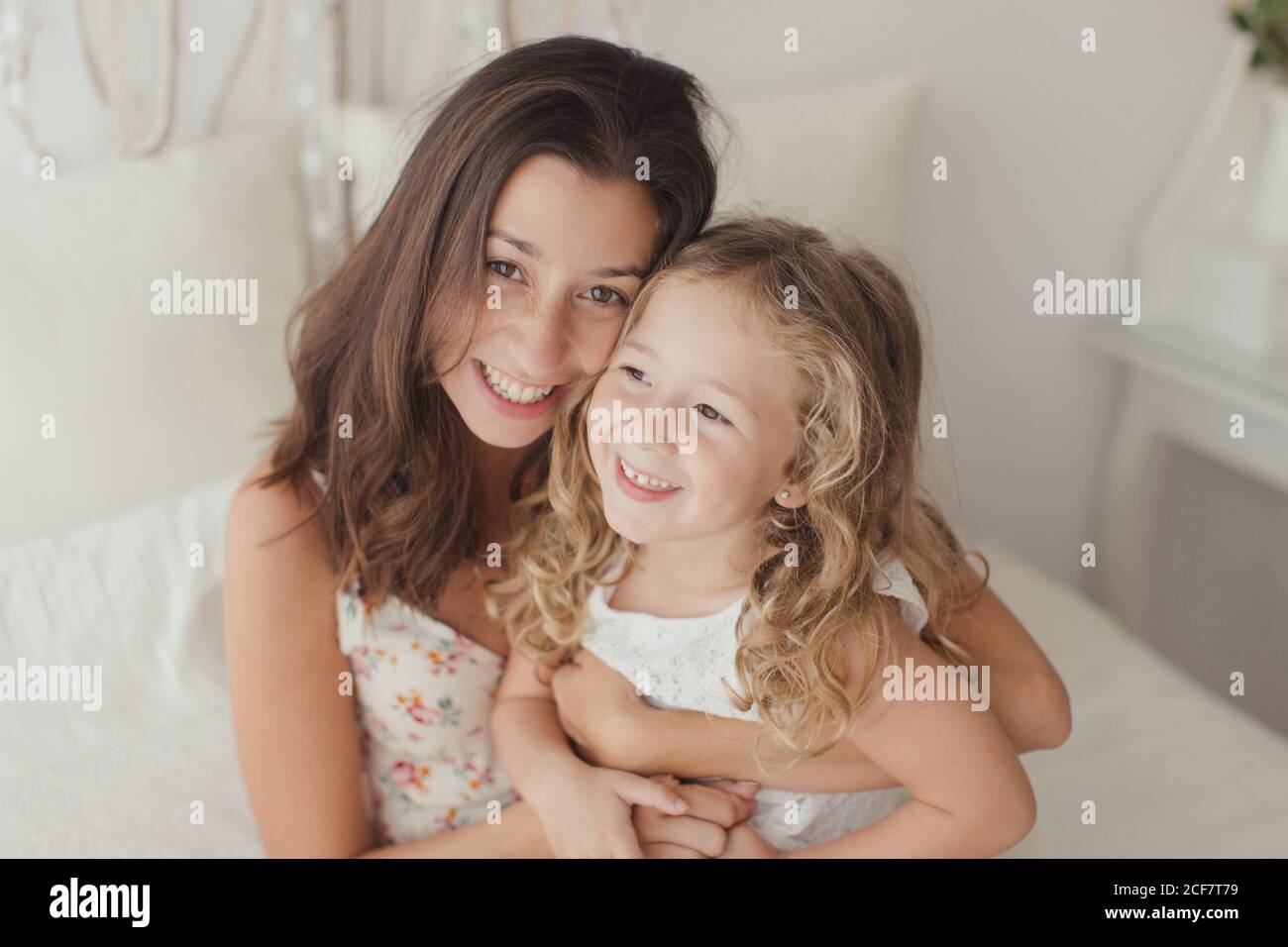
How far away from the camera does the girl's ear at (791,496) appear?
96cm

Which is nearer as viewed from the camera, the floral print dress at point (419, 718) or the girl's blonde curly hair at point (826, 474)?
the girl's blonde curly hair at point (826, 474)

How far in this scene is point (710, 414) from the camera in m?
0.91

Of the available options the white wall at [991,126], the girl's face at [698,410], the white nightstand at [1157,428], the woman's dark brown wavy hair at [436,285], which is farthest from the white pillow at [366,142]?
the white nightstand at [1157,428]

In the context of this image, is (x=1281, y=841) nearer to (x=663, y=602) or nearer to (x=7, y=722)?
(x=663, y=602)

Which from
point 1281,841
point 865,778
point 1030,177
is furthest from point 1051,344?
point 865,778

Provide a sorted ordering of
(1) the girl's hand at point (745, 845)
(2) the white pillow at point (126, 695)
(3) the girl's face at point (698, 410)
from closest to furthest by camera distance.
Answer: (3) the girl's face at point (698, 410) → (1) the girl's hand at point (745, 845) → (2) the white pillow at point (126, 695)

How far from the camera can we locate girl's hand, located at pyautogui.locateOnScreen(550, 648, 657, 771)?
1023 millimetres

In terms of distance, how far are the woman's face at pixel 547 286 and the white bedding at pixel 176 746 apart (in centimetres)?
49

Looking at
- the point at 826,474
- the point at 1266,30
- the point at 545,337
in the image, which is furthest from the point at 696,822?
the point at 1266,30

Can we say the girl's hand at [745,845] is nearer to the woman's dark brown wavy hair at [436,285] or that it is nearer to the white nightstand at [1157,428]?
the woman's dark brown wavy hair at [436,285]

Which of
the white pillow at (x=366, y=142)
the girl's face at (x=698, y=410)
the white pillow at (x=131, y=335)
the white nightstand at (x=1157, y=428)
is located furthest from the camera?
the white nightstand at (x=1157, y=428)

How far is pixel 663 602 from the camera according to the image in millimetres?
1048

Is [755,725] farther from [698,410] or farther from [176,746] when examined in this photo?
[176,746]

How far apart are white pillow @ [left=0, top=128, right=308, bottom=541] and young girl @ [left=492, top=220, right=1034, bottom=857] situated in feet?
1.69
